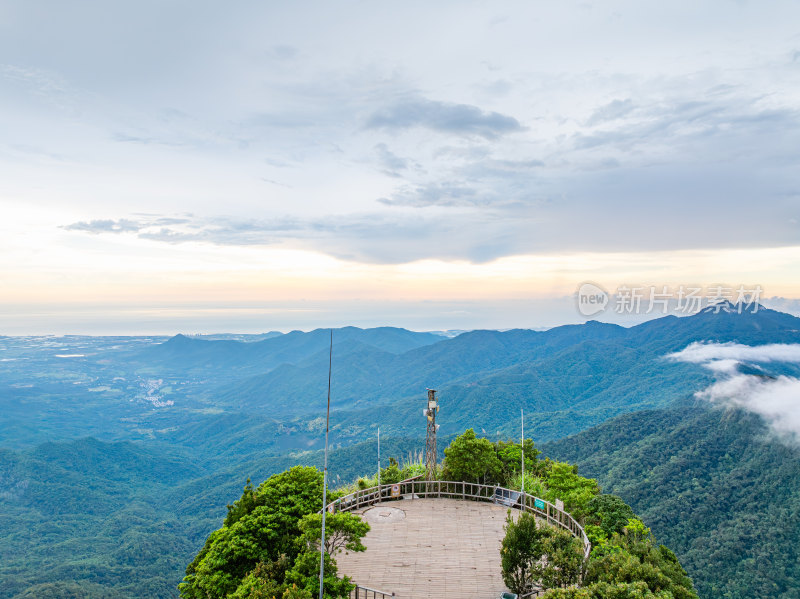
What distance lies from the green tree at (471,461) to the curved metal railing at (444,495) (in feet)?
1.94

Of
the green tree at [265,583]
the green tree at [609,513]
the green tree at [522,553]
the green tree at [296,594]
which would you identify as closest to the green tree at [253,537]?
the green tree at [265,583]

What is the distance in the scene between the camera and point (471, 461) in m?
28.7

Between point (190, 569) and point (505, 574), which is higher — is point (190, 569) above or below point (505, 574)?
below

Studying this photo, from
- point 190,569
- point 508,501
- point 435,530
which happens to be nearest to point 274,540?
point 190,569

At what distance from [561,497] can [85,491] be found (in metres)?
206

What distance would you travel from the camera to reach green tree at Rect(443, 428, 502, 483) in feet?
93.7

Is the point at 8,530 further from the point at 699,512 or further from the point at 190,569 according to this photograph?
the point at 699,512

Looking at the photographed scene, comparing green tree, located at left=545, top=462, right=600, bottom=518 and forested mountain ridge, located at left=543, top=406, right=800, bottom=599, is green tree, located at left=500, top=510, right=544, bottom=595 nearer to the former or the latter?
green tree, located at left=545, top=462, right=600, bottom=518

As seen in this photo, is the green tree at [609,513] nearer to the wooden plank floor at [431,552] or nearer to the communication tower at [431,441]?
the wooden plank floor at [431,552]

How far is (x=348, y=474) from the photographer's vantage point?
15500cm

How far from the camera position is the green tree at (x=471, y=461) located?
2856cm

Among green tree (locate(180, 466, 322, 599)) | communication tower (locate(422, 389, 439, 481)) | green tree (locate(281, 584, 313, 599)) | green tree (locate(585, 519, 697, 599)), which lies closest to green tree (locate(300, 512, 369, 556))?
green tree (locate(281, 584, 313, 599))

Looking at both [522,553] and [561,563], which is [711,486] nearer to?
[522,553]

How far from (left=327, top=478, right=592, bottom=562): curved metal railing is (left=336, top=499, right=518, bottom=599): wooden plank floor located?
0.73 meters
